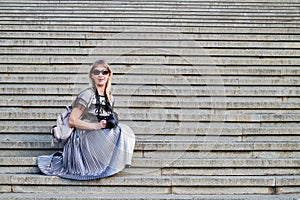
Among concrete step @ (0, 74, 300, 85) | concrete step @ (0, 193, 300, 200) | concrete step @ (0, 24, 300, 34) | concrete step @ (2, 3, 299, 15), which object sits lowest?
concrete step @ (0, 193, 300, 200)

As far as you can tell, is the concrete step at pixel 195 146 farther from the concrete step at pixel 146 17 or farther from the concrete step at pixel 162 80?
the concrete step at pixel 146 17

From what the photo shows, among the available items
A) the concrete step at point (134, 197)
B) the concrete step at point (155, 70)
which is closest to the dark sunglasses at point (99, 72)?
the concrete step at point (134, 197)

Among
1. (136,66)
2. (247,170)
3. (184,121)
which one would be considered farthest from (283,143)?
(136,66)

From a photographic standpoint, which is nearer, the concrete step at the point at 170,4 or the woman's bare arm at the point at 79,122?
the woman's bare arm at the point at 79,122

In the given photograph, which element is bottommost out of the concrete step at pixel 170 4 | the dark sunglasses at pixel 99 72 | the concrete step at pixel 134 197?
the concrete step at pixel 134 197

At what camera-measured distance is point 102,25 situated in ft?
30.5

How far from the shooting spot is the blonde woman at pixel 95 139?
217 inches

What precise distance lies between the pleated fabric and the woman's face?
4.3 inches

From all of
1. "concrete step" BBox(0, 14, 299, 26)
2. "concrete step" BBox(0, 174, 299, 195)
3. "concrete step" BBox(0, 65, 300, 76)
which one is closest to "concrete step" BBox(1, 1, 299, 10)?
"concrete step" BBox(0, 14, 299, 26)

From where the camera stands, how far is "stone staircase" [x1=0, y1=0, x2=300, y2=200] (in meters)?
5.70

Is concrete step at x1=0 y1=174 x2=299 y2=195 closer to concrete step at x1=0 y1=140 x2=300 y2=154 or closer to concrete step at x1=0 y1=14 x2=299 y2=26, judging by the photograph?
concrete step at x1=0 y1=140 x2=300 y2=154

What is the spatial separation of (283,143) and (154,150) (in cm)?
134

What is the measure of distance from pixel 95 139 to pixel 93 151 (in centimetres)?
11

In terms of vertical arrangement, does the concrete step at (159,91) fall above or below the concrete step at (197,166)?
above
